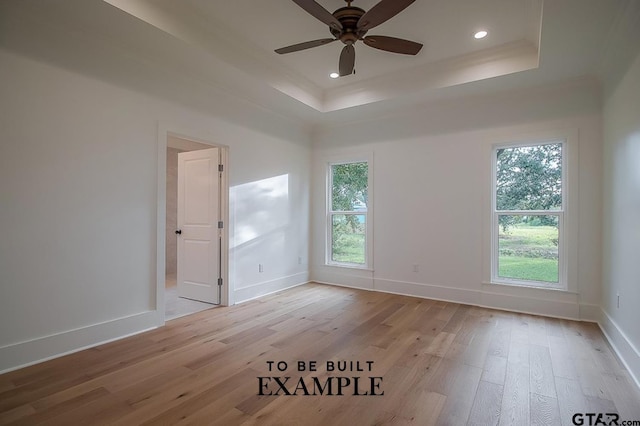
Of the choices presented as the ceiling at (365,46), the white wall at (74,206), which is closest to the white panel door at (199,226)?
the white wall at (74,206)

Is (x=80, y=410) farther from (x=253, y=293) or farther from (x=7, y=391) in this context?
(x=253, y=293)

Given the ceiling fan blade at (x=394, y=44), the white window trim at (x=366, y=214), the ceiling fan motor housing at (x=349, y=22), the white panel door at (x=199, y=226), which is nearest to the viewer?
the ceiling fan motor housing at (x=349, y=22)

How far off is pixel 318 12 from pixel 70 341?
10.9 feet

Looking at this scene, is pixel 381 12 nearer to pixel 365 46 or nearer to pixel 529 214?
pixel 365 46

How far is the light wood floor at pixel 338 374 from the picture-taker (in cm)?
185

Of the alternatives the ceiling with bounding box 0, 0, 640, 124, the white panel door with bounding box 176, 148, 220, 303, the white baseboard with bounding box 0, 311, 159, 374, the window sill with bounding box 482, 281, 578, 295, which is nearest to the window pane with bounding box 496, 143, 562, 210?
the ceiling with bounding box 0, 0, 640, 124

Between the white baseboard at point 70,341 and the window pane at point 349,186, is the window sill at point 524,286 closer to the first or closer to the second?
the window pane at point 349,186

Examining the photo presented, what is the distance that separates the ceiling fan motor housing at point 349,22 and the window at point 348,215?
8.36 ft

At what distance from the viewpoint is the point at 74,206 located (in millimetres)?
2654

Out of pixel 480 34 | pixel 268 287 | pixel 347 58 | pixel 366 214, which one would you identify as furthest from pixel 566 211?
pixel 268 287

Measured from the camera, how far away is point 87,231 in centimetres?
273

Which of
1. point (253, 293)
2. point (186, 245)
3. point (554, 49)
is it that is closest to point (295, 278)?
point (253, 293)

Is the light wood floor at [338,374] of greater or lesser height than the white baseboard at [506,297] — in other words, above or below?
below

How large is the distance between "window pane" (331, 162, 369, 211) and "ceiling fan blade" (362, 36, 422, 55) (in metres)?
2.36
